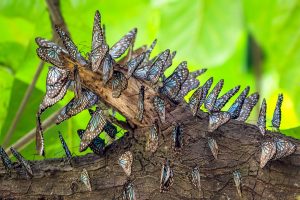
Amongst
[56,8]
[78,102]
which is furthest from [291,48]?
[78,102]

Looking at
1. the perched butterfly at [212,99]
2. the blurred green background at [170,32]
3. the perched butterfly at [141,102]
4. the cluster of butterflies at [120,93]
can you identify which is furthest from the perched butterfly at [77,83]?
the blurred green background at [170,32]

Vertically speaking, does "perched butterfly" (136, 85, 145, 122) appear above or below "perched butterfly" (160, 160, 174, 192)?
above

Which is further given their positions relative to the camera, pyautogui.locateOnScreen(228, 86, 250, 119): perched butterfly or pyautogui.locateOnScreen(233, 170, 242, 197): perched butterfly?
pyautogui.locateOnScreen(228, 86, 250, 119): perched butterfly

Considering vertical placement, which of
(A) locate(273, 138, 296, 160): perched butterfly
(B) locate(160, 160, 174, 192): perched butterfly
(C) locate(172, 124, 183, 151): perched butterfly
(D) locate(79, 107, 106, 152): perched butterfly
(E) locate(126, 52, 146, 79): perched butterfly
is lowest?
(B) locate(160, 160, 174, 192): perched butterfly

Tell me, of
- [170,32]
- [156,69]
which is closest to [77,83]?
[156,69]

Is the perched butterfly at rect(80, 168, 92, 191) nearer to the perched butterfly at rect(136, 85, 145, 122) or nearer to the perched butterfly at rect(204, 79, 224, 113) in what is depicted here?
the perched butterfly at rect(136, 85, 145, 122)

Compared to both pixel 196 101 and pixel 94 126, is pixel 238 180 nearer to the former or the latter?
pixel 196 101

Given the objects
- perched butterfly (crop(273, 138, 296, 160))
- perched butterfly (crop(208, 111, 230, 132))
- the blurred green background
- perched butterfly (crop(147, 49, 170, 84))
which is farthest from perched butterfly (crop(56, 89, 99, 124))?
the blurred green background

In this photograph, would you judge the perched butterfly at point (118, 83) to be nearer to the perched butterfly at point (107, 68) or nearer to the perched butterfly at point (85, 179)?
the perched butterfly at point (107, 68)
